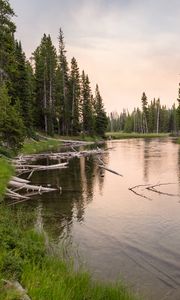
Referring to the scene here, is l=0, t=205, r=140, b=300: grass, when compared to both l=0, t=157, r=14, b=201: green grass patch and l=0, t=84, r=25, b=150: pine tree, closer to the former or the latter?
l=0, t=157, r=14, b=201: green grass patch

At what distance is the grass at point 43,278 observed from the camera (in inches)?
268

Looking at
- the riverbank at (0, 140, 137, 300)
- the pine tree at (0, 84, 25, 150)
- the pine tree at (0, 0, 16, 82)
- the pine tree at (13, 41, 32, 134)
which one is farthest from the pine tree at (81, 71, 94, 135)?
the riverbank at (0, 140, 137, 300)

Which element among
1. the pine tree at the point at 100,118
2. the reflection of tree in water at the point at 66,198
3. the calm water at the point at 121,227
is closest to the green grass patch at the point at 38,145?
the reflection of tree in water at the point at 66,198

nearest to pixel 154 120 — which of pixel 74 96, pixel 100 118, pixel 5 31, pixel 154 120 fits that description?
pixel 154 120

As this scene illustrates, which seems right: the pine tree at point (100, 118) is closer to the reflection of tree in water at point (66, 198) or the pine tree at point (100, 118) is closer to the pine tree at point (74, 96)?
the pine tree at point (74, 96)

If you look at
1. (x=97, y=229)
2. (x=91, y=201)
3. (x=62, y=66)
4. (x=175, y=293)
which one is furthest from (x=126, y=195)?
(x=62, y=66)

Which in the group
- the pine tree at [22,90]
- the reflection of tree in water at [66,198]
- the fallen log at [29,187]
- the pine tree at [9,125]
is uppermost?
the pine tree at [22,90]

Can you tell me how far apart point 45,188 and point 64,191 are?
3.77 ft

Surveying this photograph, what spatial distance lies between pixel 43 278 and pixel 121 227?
7950mm

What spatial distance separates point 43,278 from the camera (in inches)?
295

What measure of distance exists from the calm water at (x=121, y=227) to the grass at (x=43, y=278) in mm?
1491

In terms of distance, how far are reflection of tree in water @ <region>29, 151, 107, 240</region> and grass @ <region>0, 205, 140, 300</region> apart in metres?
4.49

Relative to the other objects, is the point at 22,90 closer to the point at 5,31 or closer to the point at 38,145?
the point at 38,145

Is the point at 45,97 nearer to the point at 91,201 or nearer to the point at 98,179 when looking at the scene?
the point at 98,179
